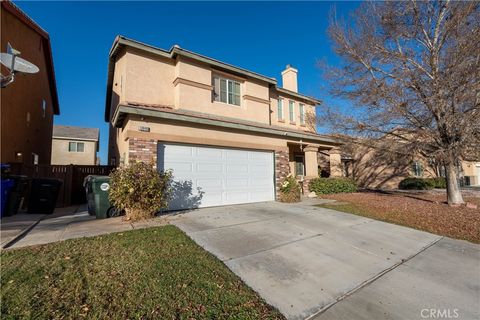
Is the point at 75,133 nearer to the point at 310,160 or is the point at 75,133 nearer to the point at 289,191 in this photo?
the point at 310,160

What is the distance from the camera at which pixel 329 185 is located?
521 inches

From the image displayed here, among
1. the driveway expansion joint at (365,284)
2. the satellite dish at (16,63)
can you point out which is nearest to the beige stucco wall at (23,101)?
the satellite dish at (16,63)

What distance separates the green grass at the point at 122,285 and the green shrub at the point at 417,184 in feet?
69.2

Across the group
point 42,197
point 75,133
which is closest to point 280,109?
point 42,197

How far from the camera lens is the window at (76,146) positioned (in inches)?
1030

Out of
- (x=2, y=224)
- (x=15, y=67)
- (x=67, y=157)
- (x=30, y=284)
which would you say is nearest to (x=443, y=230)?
(x=30, y=284)

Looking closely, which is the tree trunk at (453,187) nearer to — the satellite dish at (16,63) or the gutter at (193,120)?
the gutter at (193,120)

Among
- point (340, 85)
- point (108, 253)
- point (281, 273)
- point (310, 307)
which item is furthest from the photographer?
point (340, 85)

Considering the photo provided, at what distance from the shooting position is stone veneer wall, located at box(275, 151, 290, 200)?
10.9 metres

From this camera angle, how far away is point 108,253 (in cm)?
399

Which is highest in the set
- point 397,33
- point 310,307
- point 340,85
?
point 397,33

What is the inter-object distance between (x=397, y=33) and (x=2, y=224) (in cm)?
1592

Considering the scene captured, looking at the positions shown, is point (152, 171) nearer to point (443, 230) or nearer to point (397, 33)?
point (443, 230)

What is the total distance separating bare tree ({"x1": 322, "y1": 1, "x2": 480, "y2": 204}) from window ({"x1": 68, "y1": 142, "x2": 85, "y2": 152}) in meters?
28.1
